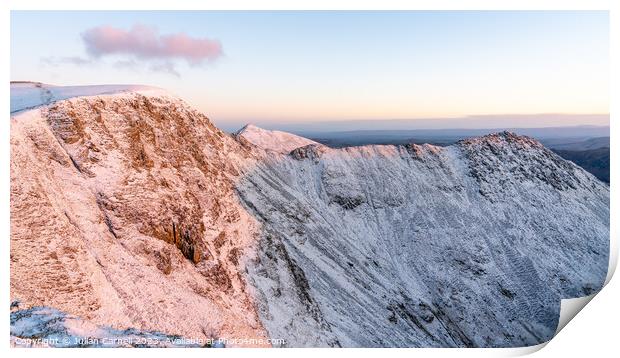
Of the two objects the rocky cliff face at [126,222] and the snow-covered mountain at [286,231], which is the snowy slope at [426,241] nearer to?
the snow-covered mountain at [286,231]

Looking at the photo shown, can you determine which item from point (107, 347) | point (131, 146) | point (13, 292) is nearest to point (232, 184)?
point (131, 146)

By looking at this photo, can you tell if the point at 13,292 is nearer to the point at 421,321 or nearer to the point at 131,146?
the point at 131,146

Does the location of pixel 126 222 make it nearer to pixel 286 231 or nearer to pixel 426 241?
pixel 286 231

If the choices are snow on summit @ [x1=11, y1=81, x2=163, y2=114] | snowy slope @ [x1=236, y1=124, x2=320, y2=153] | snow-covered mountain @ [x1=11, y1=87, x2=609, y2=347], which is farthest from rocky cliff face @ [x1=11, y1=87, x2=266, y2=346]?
snowy slope @ [x1=236, y1=124, x2=320, y2=153]

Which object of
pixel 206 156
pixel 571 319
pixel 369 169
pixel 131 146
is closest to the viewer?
pixel 571 319

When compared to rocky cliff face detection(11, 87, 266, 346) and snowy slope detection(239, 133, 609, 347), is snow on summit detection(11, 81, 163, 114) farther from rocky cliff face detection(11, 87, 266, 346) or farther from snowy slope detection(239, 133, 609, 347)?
snowy slope detection(239, 133, 609, 347)

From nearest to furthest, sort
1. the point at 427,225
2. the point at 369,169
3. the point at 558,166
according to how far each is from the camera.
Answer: the point at 427,225 < the point at 369,169 < the point at 558,166
